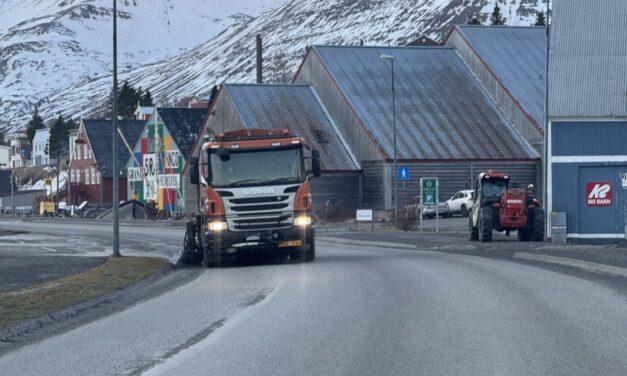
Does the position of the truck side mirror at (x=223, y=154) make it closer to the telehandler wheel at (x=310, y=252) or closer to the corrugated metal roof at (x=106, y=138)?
the telehandler wheel at (x=310, y=252)

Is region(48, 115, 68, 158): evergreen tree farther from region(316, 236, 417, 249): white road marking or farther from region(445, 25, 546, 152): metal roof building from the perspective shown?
region(316, 236, 417, 249): white road marking

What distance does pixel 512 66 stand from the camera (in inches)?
3172

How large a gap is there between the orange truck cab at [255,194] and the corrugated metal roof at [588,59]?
596 inches

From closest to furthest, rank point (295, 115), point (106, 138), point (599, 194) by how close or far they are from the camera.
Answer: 1. point (599, 194)
2. point (295, 115)
3. point (106, 138)

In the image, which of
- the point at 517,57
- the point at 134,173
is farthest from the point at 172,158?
the point at 517,57

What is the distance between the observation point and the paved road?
12.7 metres

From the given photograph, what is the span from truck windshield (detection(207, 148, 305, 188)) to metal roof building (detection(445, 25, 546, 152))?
46792mm

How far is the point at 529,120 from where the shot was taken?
7550 cm

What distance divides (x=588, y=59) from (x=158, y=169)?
59.7 m

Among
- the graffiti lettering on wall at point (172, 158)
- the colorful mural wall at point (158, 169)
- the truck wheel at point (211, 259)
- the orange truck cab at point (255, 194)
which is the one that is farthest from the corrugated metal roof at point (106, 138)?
the orange truck cab at point (255, 194)

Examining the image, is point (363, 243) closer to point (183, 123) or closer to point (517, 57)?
point (517, 57)

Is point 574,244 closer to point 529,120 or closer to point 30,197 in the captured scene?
point 529,120

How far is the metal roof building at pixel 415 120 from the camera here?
7306cm

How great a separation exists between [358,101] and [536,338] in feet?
202
